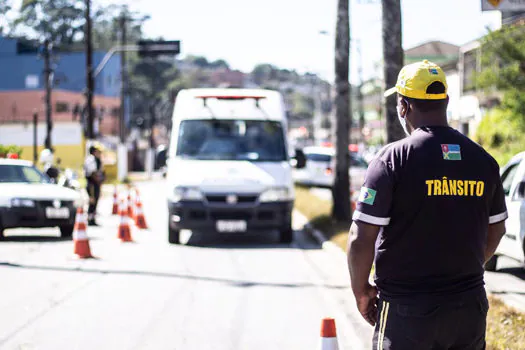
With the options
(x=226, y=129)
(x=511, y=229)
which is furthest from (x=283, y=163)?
(x=511, y=229)

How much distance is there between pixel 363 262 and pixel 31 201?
14.1 meters

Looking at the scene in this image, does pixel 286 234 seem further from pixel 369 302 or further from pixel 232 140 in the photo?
pixel 369 302

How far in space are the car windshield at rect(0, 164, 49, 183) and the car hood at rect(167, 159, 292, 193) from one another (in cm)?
321

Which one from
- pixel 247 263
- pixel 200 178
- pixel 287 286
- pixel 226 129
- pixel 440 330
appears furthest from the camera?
pixel 226 129

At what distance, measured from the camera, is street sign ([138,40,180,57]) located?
3975cm

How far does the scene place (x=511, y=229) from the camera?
489 inches

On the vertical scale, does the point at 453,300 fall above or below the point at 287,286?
above

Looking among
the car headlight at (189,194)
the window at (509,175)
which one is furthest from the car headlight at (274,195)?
the window at (509,175)

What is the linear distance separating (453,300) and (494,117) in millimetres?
35509

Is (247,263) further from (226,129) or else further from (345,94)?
(345,94)

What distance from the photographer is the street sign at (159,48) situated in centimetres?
3975

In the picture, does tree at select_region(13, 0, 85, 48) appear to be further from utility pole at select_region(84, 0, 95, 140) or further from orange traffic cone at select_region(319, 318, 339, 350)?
orange traffic cone at select_region(319, 318, 339, 350)

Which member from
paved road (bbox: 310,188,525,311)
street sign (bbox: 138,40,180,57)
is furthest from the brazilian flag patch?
street sign (bbox: 138,40,180,57)

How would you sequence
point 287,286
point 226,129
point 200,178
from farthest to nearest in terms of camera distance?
point 226,129 → point 200,178 → point 287,286
